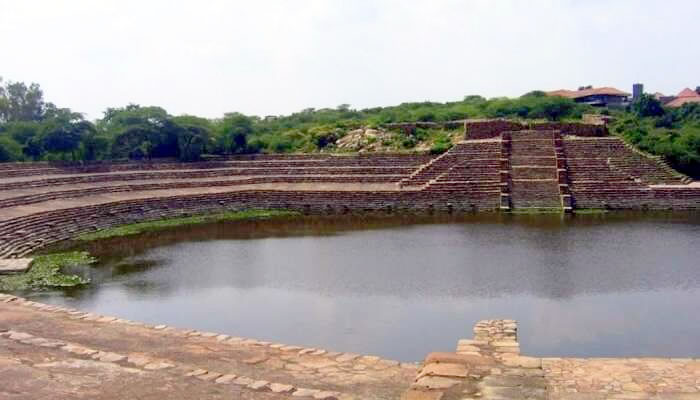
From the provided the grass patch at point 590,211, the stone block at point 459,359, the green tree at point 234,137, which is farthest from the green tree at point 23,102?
the stone block at point 459,359

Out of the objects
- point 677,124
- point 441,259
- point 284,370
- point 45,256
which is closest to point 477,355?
point 284,370

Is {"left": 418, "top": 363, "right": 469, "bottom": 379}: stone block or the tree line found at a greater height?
the tree line

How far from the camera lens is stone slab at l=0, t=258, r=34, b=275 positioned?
50.7 feet

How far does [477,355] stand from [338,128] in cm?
2979

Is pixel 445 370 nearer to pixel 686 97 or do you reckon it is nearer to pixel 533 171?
pixel 533 171

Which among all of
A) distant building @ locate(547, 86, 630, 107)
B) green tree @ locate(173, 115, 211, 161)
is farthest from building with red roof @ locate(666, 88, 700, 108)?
green tree @ locate(173, 115, 211, 161)

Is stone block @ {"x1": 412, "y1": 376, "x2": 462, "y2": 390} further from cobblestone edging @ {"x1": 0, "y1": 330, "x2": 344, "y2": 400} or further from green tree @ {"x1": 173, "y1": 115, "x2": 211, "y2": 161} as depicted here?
green tree @ {"x1": 173, "y1": 115, "x2": 211, "y2": 161}

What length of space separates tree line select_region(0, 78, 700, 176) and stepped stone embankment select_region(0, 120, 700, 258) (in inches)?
55.8

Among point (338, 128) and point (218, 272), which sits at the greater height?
point (338, 128)

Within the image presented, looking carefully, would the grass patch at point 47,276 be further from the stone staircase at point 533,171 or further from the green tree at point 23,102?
the green tree at point 23,102

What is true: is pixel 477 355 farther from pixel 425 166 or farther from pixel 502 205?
pixel 425 166

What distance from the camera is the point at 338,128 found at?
3722 centimetres

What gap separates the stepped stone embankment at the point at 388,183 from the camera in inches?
948

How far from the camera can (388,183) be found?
28.7m
